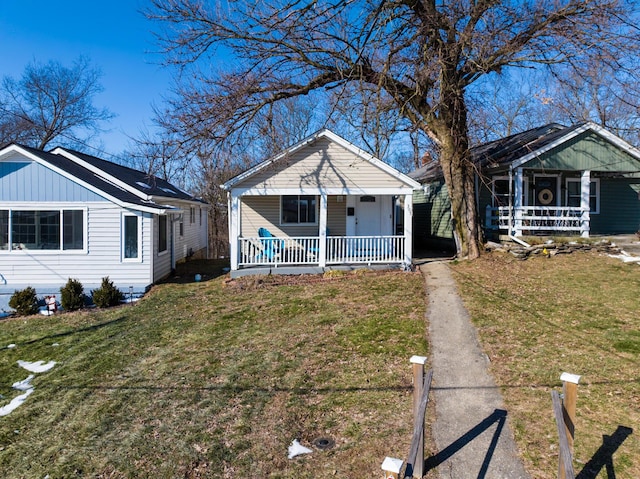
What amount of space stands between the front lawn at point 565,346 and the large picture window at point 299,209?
5840 mm

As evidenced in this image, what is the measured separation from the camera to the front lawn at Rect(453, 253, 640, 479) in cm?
400

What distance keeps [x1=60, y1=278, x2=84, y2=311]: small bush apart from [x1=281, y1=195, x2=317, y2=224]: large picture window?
6.82m

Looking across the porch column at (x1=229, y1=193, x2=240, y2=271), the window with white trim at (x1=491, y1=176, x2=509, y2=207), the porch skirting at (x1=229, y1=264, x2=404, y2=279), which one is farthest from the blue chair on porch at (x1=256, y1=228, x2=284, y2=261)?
the window with white trim at (x1=491, y1=176, x2=509, y2=207)

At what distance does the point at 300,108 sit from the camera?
28.3 m

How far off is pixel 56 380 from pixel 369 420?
5034 millimetres

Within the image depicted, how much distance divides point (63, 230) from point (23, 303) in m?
2.24

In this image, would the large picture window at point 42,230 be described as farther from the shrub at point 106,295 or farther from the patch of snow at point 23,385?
the patch of snow at point 23,385

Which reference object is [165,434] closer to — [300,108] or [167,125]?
[167,125]

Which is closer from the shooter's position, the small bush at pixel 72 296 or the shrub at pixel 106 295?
the small bush at pixel 72 296

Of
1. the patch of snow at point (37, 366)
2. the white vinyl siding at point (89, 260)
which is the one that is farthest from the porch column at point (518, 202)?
the patch of snow at point (37, 366)

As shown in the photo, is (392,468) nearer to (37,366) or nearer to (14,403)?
(14,403)

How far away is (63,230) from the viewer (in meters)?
12.0

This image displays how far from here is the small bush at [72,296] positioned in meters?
11.1

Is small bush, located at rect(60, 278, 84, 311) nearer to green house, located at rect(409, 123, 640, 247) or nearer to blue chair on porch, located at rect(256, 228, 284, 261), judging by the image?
blue chair on porch, located at rect(256, 228, 284, 261)
